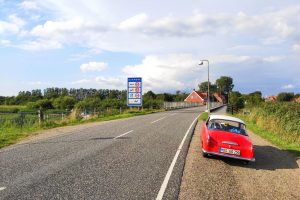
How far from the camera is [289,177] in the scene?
9.37 metres

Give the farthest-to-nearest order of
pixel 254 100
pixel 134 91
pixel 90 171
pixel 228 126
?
pixel 254 100, pixel 134 91, pixel 228 126, pixel 90 171

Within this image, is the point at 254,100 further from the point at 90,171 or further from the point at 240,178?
the point at 90,171

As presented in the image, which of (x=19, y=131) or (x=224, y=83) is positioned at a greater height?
(x=224, y=83)

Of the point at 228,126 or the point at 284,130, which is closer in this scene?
the point at 228,126

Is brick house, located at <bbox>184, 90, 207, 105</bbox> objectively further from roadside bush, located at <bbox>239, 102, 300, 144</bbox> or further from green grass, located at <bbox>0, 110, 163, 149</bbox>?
green grass, located at <bbox>0, 110, 163, 149</bbox>

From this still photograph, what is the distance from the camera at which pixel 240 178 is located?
8.92 m

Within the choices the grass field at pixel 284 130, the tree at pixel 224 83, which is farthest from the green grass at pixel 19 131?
the tree at pixel 224 83

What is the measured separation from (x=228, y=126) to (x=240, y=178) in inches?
135

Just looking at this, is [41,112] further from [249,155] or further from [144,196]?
[144,196]

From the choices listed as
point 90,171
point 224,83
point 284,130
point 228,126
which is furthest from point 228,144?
point 224,83

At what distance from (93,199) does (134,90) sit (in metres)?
41.8

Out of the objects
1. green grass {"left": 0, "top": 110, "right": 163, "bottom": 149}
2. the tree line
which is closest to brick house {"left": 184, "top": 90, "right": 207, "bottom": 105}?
the tree line

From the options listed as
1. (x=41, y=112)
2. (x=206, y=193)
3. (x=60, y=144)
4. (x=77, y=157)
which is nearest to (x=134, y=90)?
(x=41, y=112)

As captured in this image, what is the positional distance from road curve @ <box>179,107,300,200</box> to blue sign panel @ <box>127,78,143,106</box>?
3504 centimetres
